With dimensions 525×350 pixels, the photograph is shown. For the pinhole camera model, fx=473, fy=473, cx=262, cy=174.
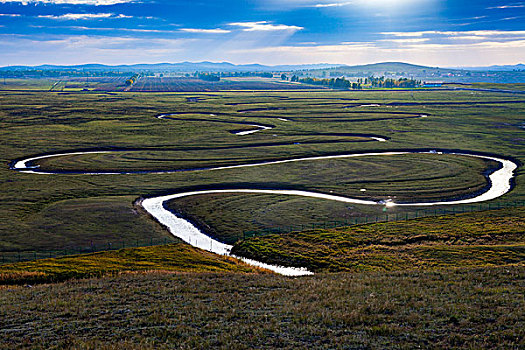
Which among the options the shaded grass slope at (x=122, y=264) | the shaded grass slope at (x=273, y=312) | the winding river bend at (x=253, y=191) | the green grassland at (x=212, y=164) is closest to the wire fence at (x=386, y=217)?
the green grassland at (x=212, y=164)

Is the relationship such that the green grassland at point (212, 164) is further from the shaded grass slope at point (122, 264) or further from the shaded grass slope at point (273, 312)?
the shaded grass slope at point (273, 312)

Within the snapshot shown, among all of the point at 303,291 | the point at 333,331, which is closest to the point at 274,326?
the point at 333,331

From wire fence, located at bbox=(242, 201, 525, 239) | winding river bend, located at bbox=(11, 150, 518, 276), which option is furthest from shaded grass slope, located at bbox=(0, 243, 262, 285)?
wire fence, located at bbox=(242, 201, 525, 239)

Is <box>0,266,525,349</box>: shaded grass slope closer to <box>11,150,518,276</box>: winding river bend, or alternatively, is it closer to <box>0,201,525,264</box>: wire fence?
<box>0,201,525,264</box>: wire fence

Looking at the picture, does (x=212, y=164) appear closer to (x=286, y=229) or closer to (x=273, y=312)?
(x=286, y=229)

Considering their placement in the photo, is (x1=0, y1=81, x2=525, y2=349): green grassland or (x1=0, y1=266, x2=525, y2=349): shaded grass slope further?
(x1=0, y1=81, x2=525, y2=349): green grassland

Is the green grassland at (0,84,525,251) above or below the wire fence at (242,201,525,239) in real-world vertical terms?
above

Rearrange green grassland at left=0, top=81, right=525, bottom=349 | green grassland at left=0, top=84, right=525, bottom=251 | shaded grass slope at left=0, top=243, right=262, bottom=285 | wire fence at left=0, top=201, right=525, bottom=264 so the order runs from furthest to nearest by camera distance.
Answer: green grassland at left=0, top=84, right=525, bottom=251
wire fence at left=0, top=201, right=525, bottom=264
shaded grass slope at left=0, top=243, right=262, bottom=285
green grassland at left=0, top=81, right=525, bottom=349

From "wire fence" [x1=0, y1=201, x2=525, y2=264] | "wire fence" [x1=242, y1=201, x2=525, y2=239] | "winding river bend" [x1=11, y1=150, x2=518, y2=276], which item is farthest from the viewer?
"wire fence" [x1=242, y1=201, x2=525, y2=239]

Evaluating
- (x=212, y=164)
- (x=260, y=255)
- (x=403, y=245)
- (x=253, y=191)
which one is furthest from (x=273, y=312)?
(x=212, y=164)
